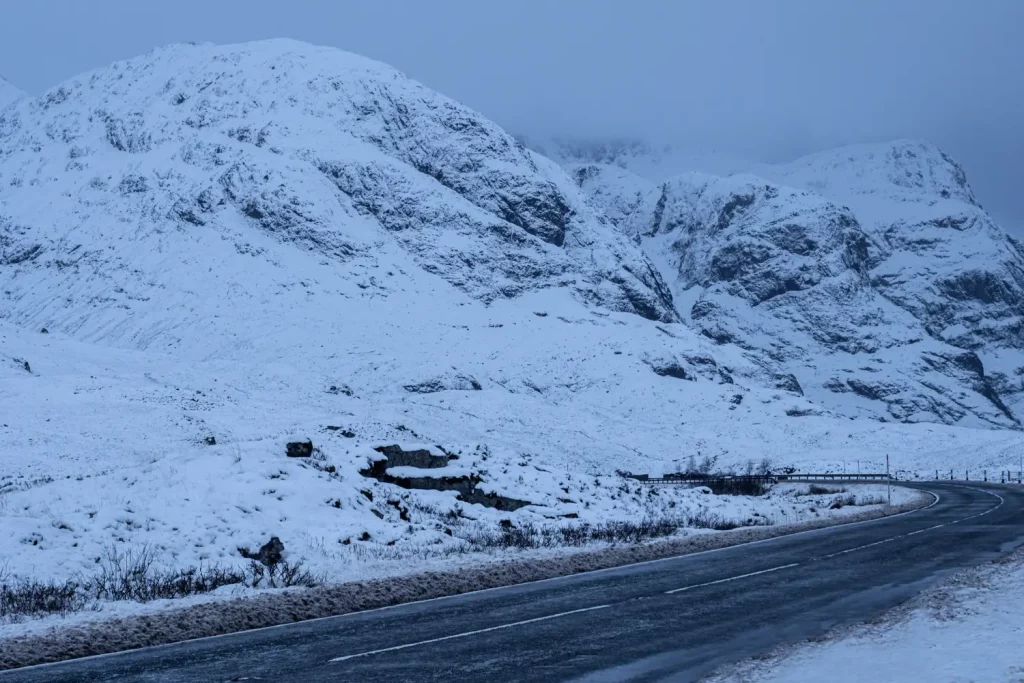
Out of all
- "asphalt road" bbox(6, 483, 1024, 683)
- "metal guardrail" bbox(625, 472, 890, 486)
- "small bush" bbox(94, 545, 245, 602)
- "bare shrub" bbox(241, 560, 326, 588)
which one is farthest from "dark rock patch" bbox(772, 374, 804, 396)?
"small bush" bbox(94, 545, 245, 602)

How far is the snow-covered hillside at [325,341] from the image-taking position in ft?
73.7

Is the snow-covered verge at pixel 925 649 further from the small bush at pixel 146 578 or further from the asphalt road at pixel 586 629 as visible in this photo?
the small bush at pixel 146 578

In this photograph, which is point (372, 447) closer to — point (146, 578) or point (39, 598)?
point (146, 578)

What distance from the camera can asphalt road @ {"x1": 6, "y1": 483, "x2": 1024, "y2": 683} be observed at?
9.42m

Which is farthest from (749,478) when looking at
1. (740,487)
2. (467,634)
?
(467,634)

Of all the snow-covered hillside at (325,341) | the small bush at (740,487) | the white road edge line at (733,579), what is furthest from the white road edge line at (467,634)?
the small bush at (740,487)

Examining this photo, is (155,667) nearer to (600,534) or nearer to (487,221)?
(600,534)

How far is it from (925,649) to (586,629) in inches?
158

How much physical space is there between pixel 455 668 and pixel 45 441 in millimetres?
41771

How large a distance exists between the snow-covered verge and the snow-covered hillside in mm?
10993

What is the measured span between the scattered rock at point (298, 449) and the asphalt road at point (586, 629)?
10890mm

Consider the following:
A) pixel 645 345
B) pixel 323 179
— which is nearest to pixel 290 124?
pixel 323 179

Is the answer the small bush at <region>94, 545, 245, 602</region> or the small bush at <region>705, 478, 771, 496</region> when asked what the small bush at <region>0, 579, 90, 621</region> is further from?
the small bush at <region>705, 478, 771, 496</region>

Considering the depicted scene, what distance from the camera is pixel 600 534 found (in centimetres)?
2444
